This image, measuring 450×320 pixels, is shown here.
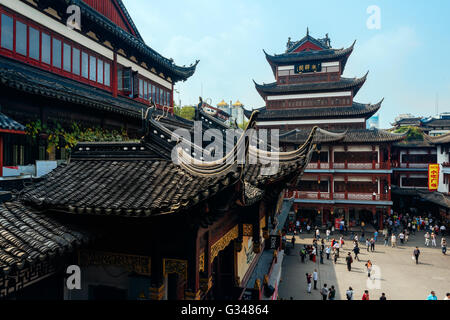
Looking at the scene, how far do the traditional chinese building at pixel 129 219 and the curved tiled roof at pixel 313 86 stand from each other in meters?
30.8

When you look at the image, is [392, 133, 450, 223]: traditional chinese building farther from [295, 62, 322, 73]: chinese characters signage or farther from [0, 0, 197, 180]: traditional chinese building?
[0, 0, 197, 180]: traditional chinese building

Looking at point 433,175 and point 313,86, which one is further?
point 313,86

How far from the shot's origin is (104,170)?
6.96m

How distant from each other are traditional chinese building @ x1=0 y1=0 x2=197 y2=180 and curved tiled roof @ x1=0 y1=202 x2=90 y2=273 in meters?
2.81

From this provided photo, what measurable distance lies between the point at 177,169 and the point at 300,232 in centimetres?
2798

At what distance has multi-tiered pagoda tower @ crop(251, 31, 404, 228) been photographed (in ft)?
104

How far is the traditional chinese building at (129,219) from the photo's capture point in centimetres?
484

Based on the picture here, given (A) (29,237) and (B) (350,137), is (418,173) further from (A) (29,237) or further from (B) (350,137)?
(A) (29,237)

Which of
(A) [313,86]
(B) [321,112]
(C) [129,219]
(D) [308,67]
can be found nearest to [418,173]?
(B) [321,112]

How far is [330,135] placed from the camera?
30.0 metres

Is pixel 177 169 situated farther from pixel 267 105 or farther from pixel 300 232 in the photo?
pixel 267 105

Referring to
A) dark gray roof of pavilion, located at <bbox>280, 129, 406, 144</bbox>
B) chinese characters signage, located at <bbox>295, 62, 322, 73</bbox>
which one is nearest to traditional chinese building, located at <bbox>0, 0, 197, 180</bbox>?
dark gray roof of pavilion, located at <bbox>280, 129, 406, 144</bbox>

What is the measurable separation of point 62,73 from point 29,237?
10.1 metres

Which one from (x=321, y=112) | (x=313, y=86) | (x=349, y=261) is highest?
(x=313, y=86)
